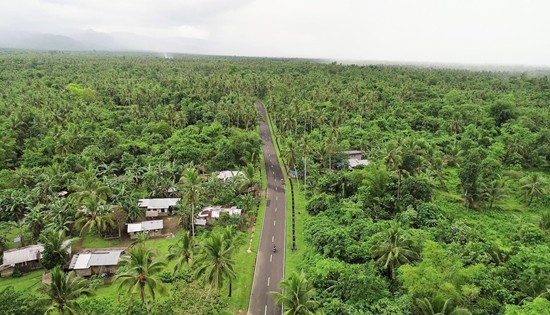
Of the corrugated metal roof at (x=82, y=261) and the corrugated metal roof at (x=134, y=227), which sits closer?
the corrugated metal roof at (x=82, y=261)

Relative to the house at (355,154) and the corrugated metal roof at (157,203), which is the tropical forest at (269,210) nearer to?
the corrugated metal roof at (157,203)

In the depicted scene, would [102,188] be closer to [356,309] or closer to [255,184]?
[255,184]

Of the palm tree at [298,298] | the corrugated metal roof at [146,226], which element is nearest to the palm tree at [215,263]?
the palm tree at [298,298]

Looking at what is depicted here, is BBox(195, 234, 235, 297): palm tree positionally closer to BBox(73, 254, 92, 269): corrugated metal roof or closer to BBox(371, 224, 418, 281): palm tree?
BBox(371, 224, 418, 281): palm tree

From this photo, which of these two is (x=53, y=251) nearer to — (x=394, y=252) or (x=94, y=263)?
(x=94, y=263)

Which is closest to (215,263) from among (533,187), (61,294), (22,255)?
(61,294)

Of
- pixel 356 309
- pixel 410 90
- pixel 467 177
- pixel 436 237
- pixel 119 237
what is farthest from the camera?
Result: pixel 410 90

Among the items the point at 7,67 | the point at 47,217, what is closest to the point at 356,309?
the point at 47,217
